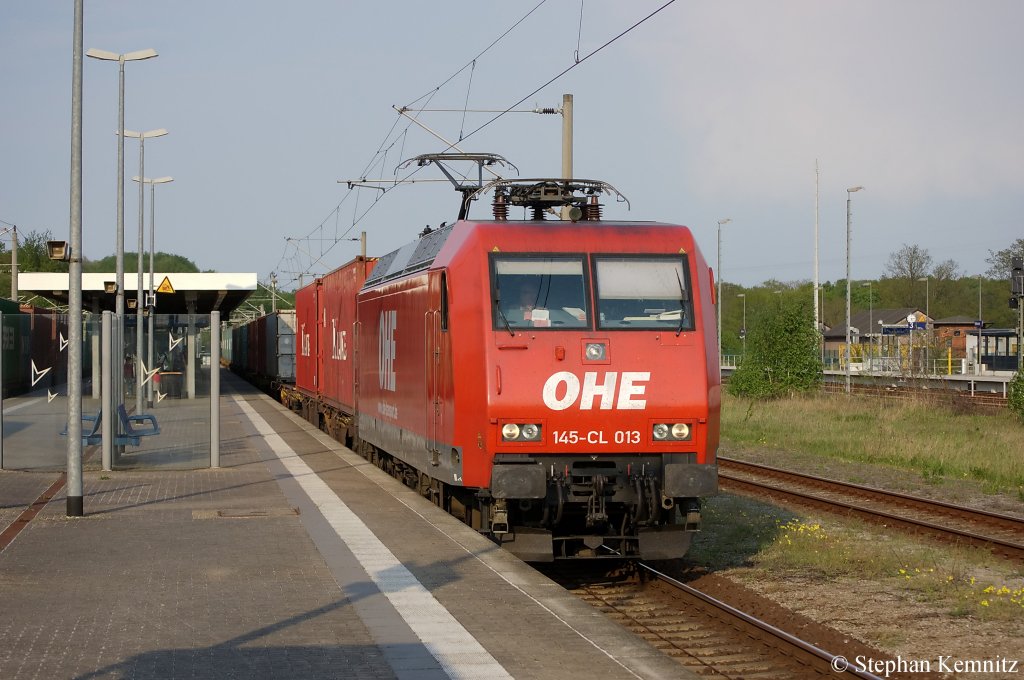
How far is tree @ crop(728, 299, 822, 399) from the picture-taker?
36.2 m

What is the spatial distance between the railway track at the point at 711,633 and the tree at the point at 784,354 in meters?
26.0

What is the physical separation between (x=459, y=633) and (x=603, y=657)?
102cm

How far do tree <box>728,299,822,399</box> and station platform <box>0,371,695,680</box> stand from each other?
2394 centimetres

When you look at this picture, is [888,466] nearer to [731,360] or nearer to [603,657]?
[603,657]

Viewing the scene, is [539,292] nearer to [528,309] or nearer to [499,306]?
[528,309]

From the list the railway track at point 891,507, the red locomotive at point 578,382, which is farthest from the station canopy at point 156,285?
the red locomotive at point 578,382

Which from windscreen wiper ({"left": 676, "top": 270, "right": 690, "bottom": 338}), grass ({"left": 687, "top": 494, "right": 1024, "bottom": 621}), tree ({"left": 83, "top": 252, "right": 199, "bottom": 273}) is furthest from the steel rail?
tree ({"left": 83, "top": 252, "right": 199, "bottom": 273})

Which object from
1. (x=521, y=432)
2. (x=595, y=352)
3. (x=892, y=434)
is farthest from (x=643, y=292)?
(x=892, y=434)

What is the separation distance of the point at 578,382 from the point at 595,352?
0.32 metres

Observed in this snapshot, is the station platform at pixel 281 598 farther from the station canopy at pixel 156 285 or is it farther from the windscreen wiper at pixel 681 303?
the station canopy at pixel 156 285

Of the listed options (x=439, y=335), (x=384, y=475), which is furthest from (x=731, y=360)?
(x=439, y=335)

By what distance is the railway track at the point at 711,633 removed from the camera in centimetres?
805

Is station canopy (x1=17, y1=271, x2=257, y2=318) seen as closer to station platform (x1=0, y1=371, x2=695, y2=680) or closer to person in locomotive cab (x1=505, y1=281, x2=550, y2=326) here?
station platform (x1=0, y1=371, x2=695, y2=680)

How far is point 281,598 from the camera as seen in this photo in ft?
28.0
